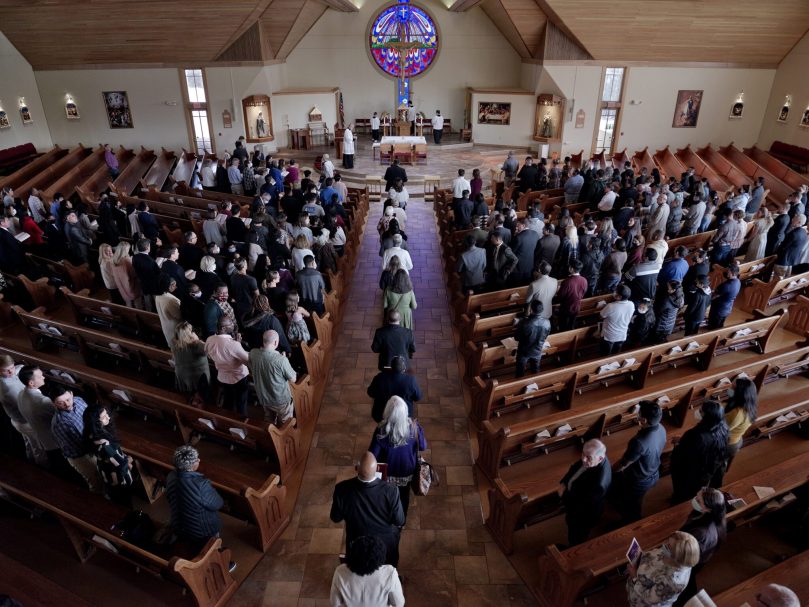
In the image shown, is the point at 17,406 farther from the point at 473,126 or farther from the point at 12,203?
the point at 473,126

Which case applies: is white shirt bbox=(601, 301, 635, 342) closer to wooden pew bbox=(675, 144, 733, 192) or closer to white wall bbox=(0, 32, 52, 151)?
wooden pew bbox=(675, 144, 733, 192)

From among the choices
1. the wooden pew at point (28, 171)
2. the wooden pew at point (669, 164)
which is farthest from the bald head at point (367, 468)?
the wooden pew at point (669, 164)

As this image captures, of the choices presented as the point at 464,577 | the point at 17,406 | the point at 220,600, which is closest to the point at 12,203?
the point at 17,406

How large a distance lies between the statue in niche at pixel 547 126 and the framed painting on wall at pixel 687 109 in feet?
13.5

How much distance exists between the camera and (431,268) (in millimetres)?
9453

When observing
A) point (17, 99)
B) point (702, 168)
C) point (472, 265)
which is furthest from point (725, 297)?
point (17, 99)

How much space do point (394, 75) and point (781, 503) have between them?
790 inches

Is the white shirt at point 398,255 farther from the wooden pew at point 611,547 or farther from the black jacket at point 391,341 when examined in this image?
the wooden pew at point 611,547

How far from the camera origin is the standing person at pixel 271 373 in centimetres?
459

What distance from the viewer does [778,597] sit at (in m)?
2.46

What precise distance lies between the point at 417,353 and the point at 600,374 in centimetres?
231

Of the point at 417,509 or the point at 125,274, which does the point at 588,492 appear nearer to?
the point at 417,509

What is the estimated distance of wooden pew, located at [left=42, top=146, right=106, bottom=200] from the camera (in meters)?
12.9

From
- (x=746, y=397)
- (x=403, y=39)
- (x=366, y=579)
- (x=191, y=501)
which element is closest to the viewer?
(x=366, y=579)
